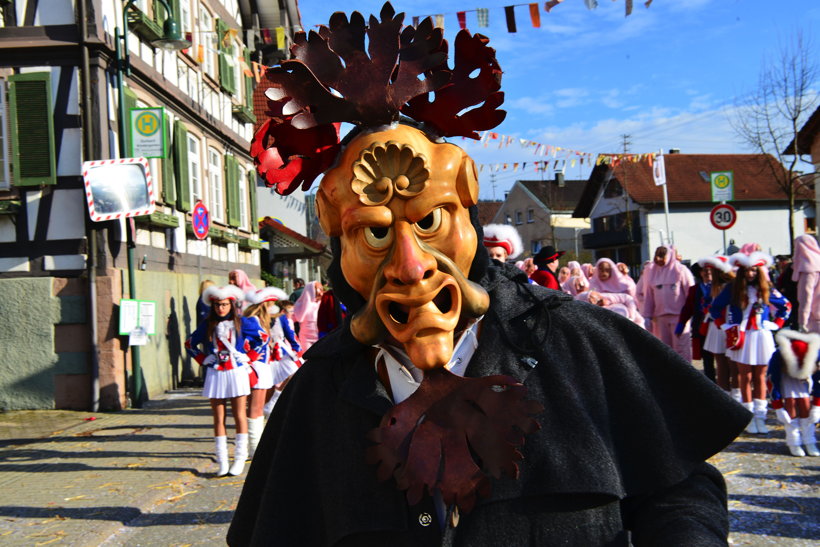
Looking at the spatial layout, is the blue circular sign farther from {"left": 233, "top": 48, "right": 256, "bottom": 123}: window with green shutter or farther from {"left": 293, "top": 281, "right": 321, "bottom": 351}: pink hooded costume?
{"left": 233, "top": 48, "right": 256, "bottom": 123}: window with green shutter

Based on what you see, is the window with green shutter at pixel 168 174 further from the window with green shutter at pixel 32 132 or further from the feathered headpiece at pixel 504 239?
the feathered headpiece at pixel 504 239

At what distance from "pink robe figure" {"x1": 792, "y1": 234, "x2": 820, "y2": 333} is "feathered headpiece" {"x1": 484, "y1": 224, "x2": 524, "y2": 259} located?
379cm

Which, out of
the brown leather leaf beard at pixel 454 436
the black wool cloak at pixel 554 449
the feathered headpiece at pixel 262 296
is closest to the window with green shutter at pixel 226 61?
the feathered headpiece at pixel 262 296

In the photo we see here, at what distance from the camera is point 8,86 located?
11695 mm

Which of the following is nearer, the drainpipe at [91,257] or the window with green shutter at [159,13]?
the drainpipe at [91,257]

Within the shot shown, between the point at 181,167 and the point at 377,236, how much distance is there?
13.9 metres

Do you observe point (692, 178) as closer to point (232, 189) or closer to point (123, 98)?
point (232, 189)

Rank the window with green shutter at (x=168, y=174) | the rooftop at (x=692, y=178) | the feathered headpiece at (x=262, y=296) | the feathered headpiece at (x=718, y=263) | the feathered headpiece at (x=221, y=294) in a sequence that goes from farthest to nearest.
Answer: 1. the rooftop at (x=692, y=178)
2. the window with green shutter at (x=168, y=174)
3. the feathered headpiece at (x=718, y=263)
4. the feathered headpiece at (x=262, y=296)
5. the feathered headpiece at (x=221, y=294)

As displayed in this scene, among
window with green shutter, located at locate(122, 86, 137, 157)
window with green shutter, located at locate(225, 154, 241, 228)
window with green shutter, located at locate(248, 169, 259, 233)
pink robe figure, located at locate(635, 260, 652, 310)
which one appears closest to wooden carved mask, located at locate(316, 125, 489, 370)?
pink robe figure, located at locate(635, 260, 652, 310)

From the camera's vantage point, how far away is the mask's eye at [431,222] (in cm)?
175

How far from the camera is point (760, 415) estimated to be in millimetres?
8562

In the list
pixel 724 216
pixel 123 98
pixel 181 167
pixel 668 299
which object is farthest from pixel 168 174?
pixel 724 216

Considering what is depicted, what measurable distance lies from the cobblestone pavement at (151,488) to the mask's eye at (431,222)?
14.8 feet

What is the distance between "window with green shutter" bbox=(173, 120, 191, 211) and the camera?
48.7ft
